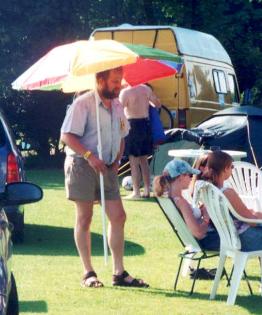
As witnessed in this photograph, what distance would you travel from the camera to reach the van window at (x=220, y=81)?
21281mm

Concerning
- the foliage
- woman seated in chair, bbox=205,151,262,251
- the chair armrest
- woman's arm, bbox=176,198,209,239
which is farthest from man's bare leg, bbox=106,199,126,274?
the foliage

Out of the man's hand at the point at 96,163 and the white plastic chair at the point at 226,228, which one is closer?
the white plastic chair at the point at 226,228

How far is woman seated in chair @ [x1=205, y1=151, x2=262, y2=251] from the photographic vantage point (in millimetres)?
8211

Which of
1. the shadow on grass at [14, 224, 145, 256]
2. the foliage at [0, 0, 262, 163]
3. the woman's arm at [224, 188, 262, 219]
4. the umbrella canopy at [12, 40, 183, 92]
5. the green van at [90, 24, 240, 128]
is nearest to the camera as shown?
the woman's arm at [224, 188, 262, 219]

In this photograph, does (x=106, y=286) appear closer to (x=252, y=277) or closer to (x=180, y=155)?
(x=252, y=277)

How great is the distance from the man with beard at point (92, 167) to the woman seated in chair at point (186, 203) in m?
0.47

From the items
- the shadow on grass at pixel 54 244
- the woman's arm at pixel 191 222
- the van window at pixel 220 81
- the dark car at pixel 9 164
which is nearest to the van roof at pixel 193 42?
the van window at pixel 220 81

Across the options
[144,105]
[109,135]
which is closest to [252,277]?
[109,135]

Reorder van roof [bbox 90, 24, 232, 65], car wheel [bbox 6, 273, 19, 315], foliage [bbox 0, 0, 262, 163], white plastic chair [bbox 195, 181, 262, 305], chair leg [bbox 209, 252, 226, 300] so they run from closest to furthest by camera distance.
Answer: car wheel [bbox 6, 273, 19, 315] → white plastic chair [bbox 195, 181, 262, 305] → chair leg [bbox 209, 252, 226, 300] → van roof [bbox 90, 24, 232, 65] → foliage [bbox 0, 0, 262, 163]

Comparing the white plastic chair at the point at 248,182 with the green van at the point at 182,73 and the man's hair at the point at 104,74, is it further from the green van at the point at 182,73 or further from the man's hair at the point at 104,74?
the green van at the point at 182,73

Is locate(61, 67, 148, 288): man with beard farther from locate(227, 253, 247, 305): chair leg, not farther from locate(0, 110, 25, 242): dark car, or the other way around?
locate(0, 110, 25, 242): dark car

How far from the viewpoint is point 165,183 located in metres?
8.66

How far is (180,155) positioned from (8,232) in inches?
232

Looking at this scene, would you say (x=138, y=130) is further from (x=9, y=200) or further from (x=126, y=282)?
(x=9, y=200)
